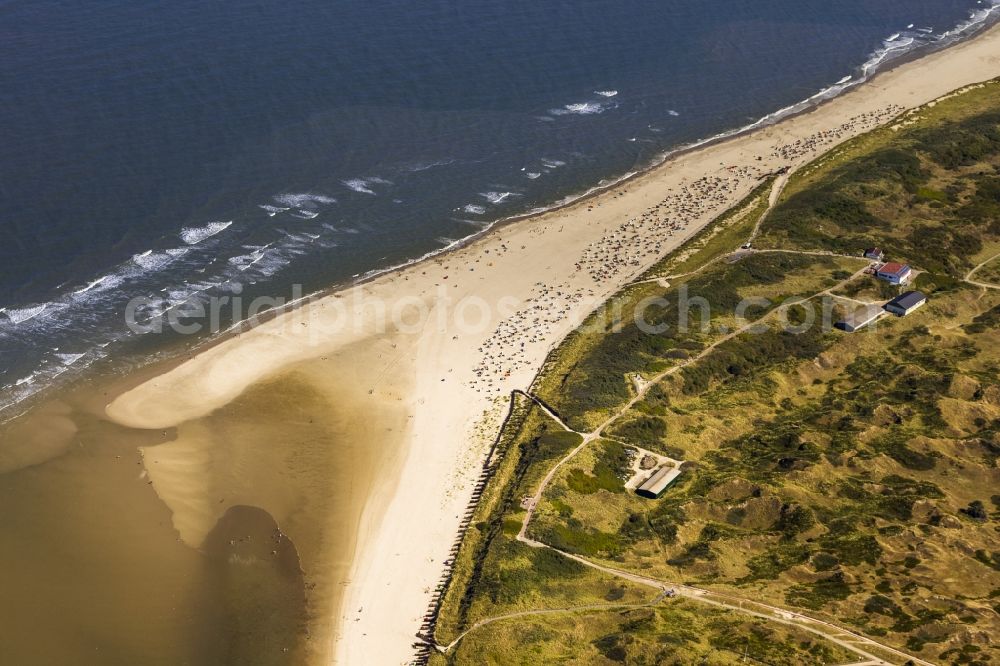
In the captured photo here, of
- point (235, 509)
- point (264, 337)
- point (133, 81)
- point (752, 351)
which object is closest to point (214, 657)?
point (235, 509)

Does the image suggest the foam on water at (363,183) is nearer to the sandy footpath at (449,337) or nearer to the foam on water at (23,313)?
the sandy footpath at (449,337)

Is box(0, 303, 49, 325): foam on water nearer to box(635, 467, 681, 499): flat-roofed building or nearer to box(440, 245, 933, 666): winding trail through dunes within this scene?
box(440, 245, 933, 666): winding trail through dunes

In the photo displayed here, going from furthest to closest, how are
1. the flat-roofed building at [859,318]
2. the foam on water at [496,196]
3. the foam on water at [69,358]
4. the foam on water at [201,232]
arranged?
1. the foam on water at [496,196]
2. the foam on water at [201,232]
3. the foam on water at [69,358]
4. the flat-roofed building at [859,318]

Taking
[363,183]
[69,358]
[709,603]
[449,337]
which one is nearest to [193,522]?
[69,358]

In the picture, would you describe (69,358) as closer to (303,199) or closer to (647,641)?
(303,199)

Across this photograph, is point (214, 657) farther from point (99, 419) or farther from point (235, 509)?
point (99, 419)

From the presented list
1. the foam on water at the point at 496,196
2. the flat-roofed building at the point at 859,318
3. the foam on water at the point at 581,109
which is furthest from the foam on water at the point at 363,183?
the flat-roofed building at the point at 859,318
